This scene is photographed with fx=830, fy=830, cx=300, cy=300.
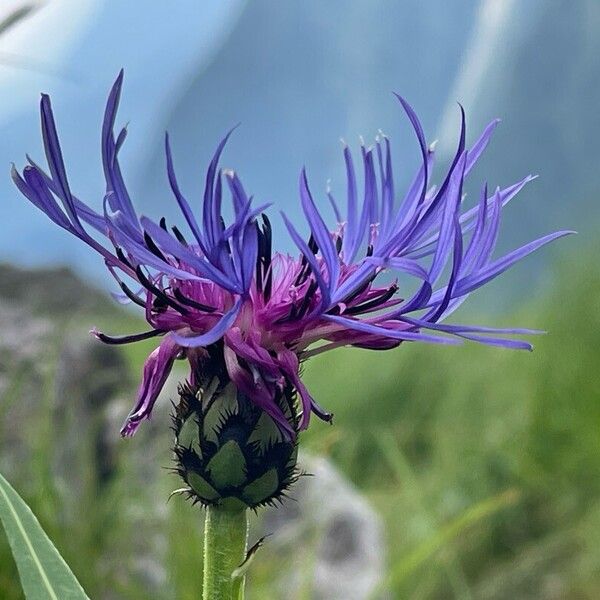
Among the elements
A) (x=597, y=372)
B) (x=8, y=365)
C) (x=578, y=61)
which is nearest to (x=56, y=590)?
(x=8, y=365)

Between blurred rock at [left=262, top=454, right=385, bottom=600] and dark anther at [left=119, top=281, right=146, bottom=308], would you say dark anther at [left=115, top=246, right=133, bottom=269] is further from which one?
blurred rock at [left=262, top=454, right=385, bottom=600]

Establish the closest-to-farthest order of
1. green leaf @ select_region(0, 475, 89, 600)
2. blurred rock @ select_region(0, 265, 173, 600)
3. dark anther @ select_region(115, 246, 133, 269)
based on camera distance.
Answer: green leaf @ select_region(0, 475, 89, 600) → dark anther @ select_region(115, 246, 133, 269) → blurred rock @ select_region(0, 265, 173, 600)

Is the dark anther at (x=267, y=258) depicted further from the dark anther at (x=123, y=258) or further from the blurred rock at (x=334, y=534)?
the blurred rock at (x=334, y=534)

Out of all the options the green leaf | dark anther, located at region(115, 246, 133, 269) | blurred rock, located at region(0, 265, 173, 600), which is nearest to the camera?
the green leaf

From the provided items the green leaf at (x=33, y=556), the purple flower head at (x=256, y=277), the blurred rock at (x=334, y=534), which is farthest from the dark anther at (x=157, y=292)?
the blurred rock at (x=334, y=534)

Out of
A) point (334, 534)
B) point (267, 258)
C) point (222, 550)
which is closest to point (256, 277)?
point (267, 258)

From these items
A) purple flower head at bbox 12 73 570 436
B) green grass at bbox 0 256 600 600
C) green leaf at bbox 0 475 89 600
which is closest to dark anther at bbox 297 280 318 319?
purple flower head at bbox 12 73 570 436

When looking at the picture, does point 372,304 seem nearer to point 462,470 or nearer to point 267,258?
point 267,258

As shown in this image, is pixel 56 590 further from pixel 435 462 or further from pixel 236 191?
pixel 435 462
